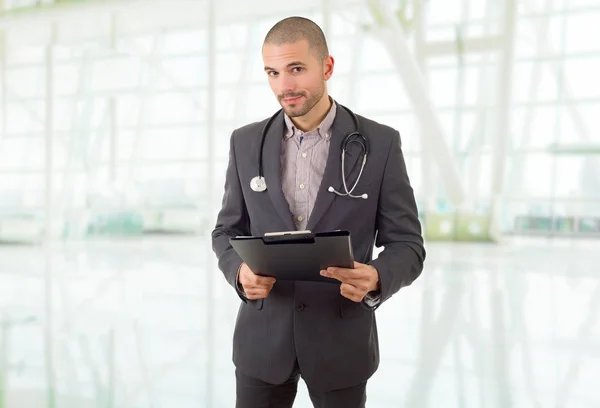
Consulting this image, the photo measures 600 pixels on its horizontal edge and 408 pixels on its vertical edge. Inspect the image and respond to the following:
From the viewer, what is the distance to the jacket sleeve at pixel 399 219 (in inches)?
60.1

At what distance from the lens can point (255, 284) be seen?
4.75ft

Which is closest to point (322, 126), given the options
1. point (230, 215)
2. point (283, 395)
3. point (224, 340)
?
point (230, 215)

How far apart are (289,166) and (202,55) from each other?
723 inches

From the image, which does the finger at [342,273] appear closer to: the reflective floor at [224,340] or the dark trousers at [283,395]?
the dark trousers at [283,395]

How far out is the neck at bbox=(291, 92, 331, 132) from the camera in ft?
5.10

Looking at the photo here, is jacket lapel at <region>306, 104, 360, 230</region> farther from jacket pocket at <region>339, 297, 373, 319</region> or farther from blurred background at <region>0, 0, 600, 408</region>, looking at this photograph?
blurred background at <region>0, 0, 600, 408</region>

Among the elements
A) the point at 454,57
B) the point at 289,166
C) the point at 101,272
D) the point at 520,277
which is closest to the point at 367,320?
the point at 289,166

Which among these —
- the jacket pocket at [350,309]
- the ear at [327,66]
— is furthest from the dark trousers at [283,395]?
the ear at [327,66]

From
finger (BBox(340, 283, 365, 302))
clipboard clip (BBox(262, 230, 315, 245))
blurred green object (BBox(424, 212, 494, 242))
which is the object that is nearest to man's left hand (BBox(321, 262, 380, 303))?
finger (BBox(340, 283, 365, 302))

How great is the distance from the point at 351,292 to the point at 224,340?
12.0 feet

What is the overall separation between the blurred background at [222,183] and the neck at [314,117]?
2.30m

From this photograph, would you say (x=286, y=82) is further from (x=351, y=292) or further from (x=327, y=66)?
(x=351, y=292)

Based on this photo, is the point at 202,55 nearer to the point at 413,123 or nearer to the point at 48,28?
the point at 48,28

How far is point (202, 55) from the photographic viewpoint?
749 inches
